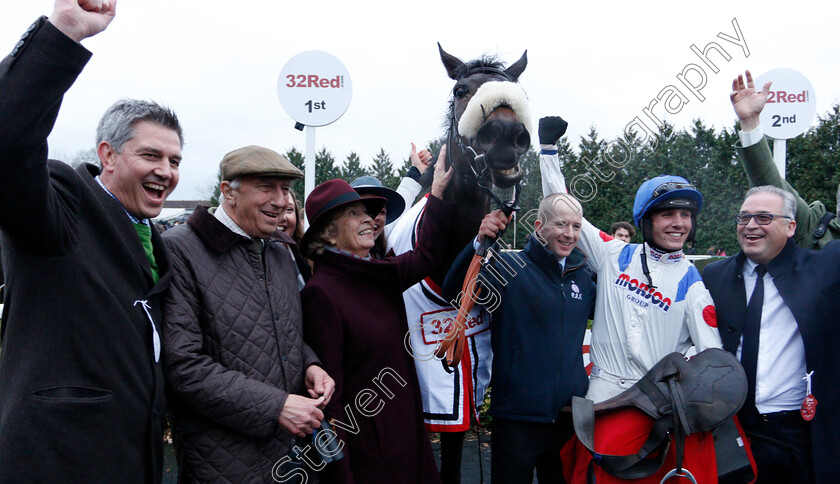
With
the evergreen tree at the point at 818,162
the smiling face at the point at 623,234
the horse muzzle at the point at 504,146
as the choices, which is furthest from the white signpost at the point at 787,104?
the evergreen tree at the point at 818,162

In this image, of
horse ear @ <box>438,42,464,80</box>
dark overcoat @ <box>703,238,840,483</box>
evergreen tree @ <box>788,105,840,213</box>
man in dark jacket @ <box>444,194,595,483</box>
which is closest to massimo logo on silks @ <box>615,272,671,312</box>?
man in dark jacket @ <box>444,194,595,483</box>

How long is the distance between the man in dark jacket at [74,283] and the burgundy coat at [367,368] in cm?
63

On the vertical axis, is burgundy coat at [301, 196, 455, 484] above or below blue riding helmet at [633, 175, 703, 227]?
below

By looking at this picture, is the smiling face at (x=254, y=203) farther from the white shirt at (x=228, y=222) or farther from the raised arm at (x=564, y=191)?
the raised arm at (x=564, y=191)

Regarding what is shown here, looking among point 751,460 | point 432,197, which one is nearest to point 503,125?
point 432,197

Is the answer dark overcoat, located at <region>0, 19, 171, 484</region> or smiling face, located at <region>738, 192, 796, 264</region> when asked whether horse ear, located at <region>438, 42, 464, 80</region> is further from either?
dark overcoat, located at <region>0, 19, 171, 484</region>

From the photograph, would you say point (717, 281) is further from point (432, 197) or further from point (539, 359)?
point (432, 197)

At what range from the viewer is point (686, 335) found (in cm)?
246

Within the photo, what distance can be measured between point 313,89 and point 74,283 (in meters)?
3.98

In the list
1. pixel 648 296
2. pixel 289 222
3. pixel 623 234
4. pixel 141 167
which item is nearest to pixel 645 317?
pixel 648 296

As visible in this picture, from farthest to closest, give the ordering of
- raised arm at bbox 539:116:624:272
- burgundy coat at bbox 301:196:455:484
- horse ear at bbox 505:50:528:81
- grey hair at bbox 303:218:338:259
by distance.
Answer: horse ear at bbox 505:50:528:81
raised arm at bbox 539:116:624:272
grey hair at bbox 303:218:338:259
burgundy coat at bbox 301:196:455:484

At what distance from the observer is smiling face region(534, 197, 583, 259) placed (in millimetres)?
2504

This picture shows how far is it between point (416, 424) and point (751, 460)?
1471 mm

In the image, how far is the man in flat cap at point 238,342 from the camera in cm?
171
